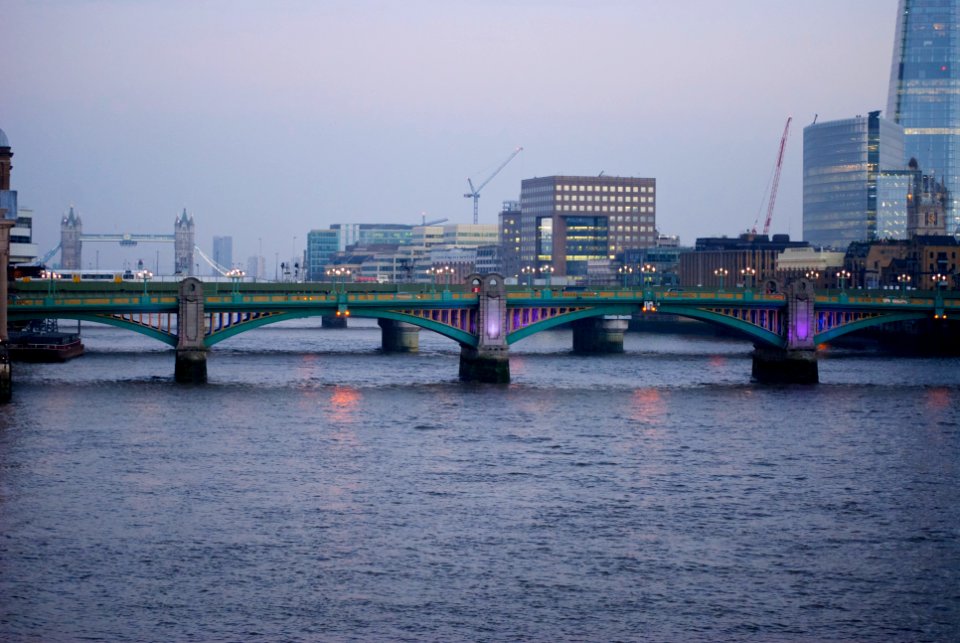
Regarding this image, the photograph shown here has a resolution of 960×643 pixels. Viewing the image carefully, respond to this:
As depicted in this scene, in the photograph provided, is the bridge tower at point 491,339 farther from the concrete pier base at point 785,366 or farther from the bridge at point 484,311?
the concrete pier base at point 785,366

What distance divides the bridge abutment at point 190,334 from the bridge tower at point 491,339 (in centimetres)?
2076

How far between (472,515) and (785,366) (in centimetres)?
6727

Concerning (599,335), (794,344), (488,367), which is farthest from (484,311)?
(599,335)

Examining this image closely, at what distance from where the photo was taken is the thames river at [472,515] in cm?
4312

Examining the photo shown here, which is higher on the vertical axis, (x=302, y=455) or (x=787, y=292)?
(x=787, y=292)

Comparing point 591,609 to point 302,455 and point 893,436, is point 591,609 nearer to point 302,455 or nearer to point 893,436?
point 302,455

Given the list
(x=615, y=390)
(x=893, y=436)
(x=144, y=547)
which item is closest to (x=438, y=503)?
(x=144, y=547)

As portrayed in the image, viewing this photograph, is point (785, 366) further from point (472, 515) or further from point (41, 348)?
point (472, 515)

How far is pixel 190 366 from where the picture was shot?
344ft

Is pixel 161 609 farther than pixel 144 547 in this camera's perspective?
No

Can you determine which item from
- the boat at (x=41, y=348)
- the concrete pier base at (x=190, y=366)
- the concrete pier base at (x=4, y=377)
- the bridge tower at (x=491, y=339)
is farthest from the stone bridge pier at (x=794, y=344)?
the boat at (x=41, y=348)

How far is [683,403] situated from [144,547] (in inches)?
2133

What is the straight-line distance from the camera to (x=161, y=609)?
A: 4312cm

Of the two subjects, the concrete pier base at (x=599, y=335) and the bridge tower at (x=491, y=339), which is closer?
the bridge tower at (x=491, y=339)
